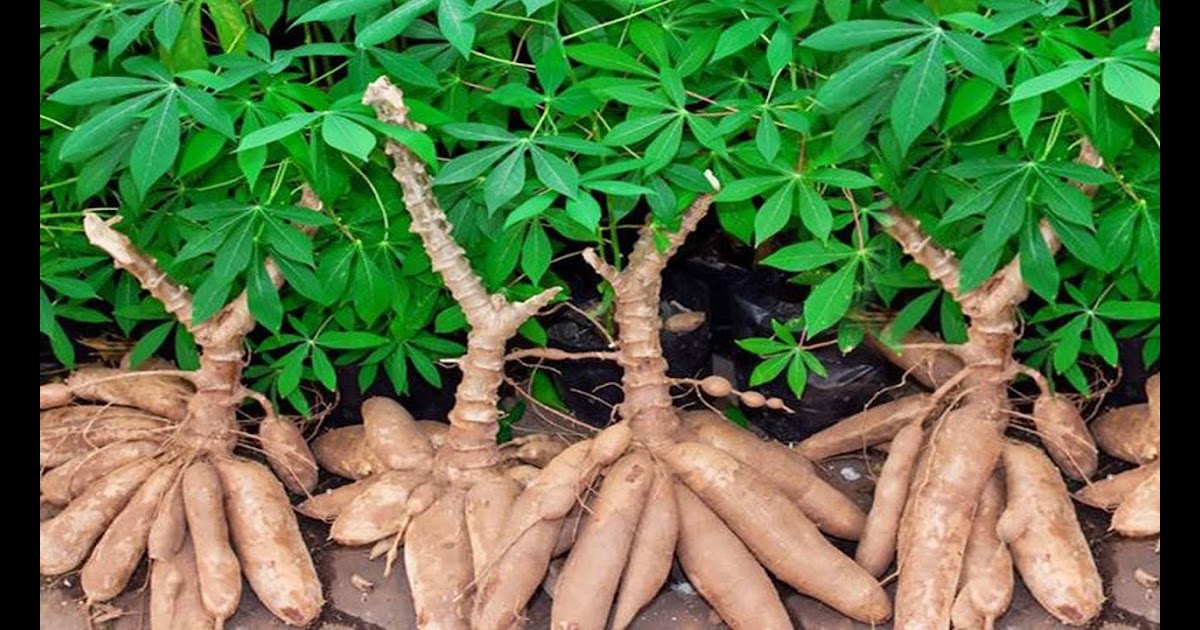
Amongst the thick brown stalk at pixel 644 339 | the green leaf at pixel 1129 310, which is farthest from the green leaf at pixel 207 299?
the green leaf at pixel 1129 310

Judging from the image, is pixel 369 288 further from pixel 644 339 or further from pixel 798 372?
pixel 798 372

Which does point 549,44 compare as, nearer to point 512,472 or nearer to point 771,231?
point 771,231

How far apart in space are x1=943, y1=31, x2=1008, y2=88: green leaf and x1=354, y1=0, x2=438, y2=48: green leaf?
58cm

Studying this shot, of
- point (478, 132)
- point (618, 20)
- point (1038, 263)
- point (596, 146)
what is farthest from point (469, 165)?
point (1038, 263)

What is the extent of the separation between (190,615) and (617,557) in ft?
1.80

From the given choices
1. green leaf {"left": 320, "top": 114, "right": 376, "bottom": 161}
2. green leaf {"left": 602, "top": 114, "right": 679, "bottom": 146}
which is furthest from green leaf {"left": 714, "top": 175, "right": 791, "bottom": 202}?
green leaf {"left": 320, "top": 114, "right": 376, "bottom": 161}

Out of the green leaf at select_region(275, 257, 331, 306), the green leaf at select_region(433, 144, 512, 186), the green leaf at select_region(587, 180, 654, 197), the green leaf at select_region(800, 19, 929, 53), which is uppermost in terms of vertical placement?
the green leaf at select_region(800, 19, 929, 53)

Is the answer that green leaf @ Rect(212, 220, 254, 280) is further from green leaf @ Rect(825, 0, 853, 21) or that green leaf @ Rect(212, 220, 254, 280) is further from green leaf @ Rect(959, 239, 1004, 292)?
green leaf @ Rect(959, 239, 1004, 292)

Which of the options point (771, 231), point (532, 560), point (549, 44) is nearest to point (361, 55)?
point (549, 44)

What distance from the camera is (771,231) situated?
66.8 inches

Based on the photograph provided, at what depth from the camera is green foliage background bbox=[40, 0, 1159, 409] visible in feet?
5.41

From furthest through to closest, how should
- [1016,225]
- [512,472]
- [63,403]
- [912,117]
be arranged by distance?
1. [63,403]
2. [512,472]
3. [1016,225]
4. [912,117]

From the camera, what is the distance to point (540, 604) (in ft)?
6.12

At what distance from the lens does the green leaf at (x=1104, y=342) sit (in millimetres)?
1894
